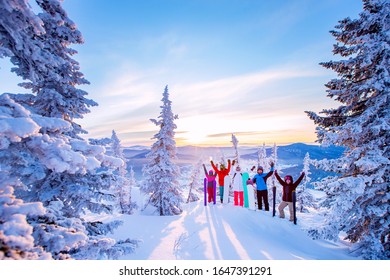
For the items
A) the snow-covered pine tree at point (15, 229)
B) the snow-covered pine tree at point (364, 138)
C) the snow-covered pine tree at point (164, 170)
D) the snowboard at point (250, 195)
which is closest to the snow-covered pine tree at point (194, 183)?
the snow-covered pine tree at point (164, 170)

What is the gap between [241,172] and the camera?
41.6 feet

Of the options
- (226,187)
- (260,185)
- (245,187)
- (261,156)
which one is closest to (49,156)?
(260,185)

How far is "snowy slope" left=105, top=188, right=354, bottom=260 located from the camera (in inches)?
269

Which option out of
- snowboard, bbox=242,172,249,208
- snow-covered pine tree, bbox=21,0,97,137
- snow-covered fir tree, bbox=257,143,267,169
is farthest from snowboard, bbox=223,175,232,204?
snow-covered fir tree, bbox=257,143,267,169

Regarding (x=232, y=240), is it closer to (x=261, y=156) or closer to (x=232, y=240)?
(x=232, y=240)

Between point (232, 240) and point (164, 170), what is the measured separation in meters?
10.7

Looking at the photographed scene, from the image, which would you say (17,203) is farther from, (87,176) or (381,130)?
(381,130)

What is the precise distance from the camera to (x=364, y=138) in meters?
7.20

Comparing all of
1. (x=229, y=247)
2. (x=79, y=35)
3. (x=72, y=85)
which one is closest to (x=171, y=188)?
(x=229, y=247)

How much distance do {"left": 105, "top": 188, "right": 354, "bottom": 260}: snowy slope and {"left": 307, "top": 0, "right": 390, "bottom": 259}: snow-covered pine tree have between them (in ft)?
4.09

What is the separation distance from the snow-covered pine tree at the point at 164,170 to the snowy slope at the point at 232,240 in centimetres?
635

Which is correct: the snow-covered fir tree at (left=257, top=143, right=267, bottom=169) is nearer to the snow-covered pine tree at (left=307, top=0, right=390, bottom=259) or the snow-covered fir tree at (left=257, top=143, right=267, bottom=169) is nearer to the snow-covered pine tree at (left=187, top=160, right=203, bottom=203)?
the snow-covered pine tree at (left=187, top=160, right=203, bottom=203)

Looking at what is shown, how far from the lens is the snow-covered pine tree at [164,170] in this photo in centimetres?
1753
